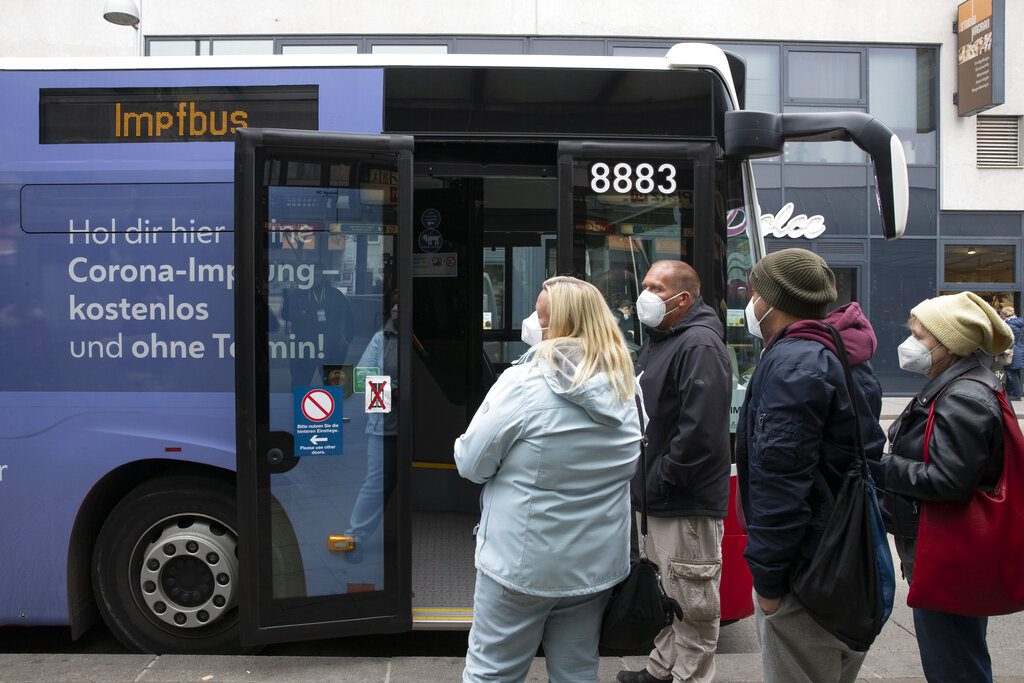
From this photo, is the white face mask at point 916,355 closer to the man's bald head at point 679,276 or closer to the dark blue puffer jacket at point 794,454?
the dark blue puffer jacket at point 794,454

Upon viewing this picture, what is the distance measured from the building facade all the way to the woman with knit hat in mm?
13702

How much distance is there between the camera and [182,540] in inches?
161

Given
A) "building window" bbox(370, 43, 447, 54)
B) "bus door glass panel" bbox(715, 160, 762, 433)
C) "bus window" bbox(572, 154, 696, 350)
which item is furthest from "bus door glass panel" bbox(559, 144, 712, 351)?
"building window" bbox(370, 43, 447, 54)

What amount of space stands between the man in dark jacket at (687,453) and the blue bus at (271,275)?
1.40 feet

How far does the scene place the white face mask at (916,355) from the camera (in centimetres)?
298

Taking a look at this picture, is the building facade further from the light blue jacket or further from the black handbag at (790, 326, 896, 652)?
the black handbag at (790, 326, 896, 652)

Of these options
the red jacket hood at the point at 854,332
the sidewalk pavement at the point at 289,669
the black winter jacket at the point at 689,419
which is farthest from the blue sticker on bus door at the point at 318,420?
the red jacket hood at the point at 854,332

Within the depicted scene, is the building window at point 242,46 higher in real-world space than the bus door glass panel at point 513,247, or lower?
higher

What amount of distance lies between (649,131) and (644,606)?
232 centimetres

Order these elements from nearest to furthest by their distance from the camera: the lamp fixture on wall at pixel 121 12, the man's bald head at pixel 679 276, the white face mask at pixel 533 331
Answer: the white face mask at pixel 533 331 < the man's bald head at pixel 679 276 < the lamp fixture on wall at pixel 121 12

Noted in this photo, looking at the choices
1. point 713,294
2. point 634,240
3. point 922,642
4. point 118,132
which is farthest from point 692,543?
point 118,132

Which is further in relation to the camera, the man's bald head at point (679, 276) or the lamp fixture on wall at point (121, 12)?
the lamp fixture on wall at point (121, 12)

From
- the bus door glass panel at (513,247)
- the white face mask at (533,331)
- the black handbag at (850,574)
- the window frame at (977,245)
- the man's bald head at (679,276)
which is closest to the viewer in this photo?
the black handbag at (850,574)

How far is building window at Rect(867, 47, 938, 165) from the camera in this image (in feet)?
54.7
